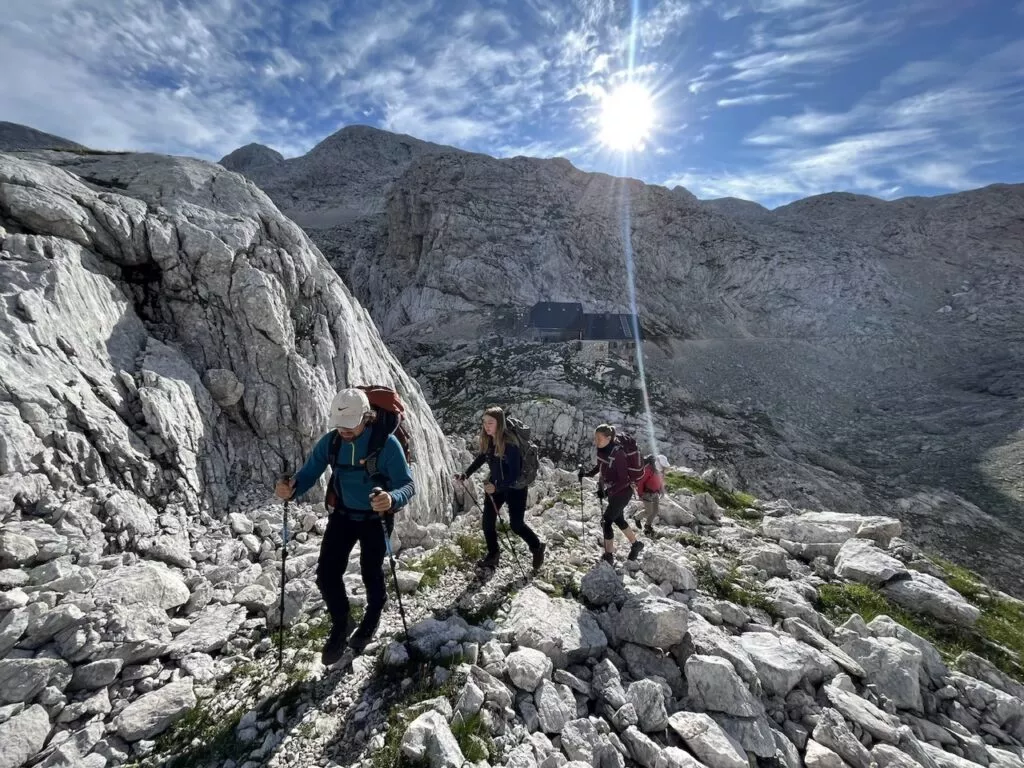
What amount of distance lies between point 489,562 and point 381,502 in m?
3.70

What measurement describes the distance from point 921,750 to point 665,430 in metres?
27.1

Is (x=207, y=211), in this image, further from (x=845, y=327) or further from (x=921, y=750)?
(x=845, y=327)

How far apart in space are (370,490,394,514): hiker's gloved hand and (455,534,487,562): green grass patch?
372 cm

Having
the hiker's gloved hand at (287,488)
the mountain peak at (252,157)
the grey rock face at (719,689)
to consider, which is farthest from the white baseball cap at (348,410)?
the mountain peak at (252,157)

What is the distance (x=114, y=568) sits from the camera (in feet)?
16.3

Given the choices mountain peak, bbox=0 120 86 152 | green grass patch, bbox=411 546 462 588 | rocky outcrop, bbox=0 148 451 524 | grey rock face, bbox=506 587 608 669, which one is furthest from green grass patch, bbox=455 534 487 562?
mountain peak, bbox=0 120 86 152

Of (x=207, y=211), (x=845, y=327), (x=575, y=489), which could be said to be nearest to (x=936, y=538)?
(x=575, y=489)

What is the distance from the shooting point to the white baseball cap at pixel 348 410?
4.55 m

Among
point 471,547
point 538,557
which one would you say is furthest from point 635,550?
point 471,547

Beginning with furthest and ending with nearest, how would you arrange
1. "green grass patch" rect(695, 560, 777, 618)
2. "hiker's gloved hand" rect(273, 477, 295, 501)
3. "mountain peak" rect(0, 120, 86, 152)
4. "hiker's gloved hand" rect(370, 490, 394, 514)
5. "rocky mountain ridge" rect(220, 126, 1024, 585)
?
"mountain peak" rect(0, 120, 86, 152), "rocky mountain ridge" rect(220, 126, 1024, 585), "green grass patch" rect(695, 560, 777, 618), "hiker's gloved hand" rect(273, 477, 295, 501), "hiker's gloved hand" rect(370, 490, 394, 514)

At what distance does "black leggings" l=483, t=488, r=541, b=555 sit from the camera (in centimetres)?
736

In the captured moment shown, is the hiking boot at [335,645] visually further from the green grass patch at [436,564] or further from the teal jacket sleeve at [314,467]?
the green grass patch at [436,564]

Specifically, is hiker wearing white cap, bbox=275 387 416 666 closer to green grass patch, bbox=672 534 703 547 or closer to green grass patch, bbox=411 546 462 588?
green grass patch, bbox=411 546 462 588

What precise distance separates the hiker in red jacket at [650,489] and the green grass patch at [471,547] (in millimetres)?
4232
